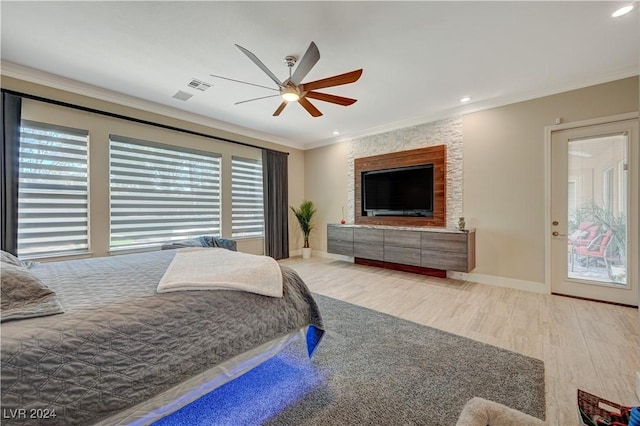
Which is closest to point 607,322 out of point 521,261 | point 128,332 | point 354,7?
point 521,261

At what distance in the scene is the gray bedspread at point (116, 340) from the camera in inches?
35.0

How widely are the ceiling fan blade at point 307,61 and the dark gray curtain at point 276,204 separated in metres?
3.19

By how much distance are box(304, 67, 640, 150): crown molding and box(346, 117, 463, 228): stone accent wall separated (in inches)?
3.1

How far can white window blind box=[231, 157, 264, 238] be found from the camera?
17.0ft

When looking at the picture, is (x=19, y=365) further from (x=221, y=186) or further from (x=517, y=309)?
(x=221, y=186)

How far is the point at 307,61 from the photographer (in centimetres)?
223

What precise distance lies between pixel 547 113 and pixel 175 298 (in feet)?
15.5

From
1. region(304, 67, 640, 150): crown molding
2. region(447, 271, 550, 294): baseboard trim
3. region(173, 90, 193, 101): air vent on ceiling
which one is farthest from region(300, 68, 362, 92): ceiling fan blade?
region(447, 271, 550, 294): baseboard trim

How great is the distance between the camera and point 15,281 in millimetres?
1175

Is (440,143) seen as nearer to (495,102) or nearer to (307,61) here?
(495,102)

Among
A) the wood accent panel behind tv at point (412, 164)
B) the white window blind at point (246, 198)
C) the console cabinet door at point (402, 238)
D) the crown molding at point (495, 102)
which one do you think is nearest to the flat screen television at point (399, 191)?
the wood accent panel behind tv at point (412, 164)

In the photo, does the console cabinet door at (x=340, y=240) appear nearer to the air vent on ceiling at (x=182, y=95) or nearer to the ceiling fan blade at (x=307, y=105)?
the ceiling fan blade at (x=307, y=105)

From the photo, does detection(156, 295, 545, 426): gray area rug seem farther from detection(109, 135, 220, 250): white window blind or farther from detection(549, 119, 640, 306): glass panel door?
detection(109, 135, 220, 250): white window blind

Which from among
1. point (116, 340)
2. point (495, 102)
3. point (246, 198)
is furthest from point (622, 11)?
point (246, 198)
